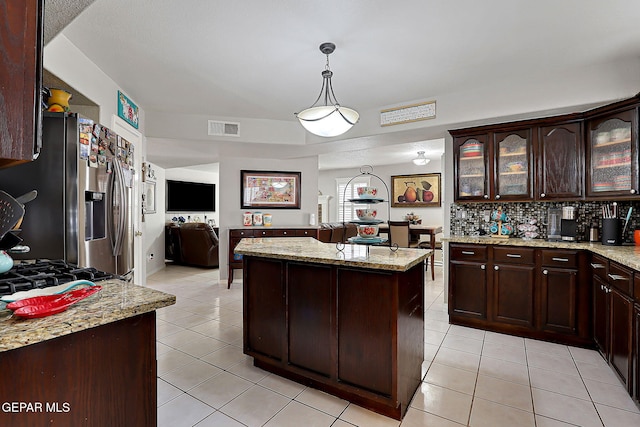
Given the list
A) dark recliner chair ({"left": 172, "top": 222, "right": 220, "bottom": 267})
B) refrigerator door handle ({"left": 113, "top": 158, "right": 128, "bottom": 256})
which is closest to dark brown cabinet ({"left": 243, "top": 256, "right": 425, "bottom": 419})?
refrigerator door handle ({"left": 113, "top": 158, "right": 128, "bottom": 256})

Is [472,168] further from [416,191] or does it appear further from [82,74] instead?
[416,191]

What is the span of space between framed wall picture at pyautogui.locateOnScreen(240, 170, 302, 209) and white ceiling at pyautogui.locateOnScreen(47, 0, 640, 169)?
1.97 m

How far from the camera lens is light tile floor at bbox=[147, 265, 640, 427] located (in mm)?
1771

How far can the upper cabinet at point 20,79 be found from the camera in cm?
72

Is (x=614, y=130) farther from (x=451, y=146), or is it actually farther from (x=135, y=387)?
(x=135, y=387)

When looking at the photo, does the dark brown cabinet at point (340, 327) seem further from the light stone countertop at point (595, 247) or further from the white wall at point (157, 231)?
the white wall at point (157, 231)

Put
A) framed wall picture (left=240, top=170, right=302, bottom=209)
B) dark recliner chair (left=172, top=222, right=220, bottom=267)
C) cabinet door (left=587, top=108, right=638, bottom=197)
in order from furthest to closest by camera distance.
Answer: dark recliner chair (left=172, top=222, right=220, bottom=267) → framed wall picture (left=240, top=170, right=302, bottom=209) → cabinet door (left=587, top=108, right=638, bottom=197)

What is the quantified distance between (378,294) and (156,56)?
2623mm

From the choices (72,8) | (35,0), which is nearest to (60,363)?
(35,0)

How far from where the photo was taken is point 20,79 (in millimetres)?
746

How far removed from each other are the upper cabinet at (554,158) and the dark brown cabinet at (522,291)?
0.60 meters

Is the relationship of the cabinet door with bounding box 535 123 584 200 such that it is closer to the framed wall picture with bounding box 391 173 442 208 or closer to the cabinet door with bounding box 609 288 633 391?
the cabinet door with bounding box 609 288 633 391

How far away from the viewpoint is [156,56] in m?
2.66

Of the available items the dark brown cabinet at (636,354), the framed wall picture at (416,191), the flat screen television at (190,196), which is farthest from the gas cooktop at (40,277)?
A: the framed wall picture at (416,191)
